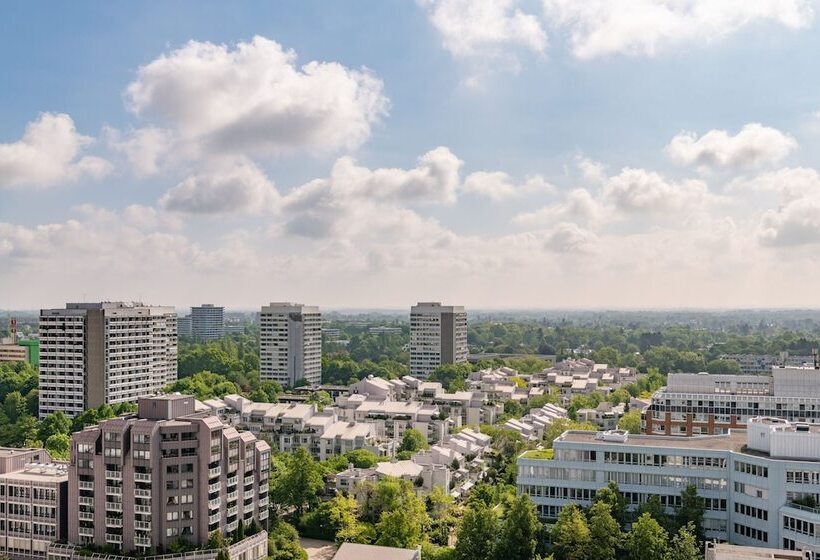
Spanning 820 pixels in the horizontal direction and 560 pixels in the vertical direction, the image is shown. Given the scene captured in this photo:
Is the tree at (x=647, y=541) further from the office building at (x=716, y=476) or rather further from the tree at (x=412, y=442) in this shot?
the tree at (x=412, y=442)

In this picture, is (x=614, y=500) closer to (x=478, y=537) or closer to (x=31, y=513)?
(x=478, y=537)

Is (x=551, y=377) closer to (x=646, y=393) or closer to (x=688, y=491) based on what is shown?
(x=646, y=393)

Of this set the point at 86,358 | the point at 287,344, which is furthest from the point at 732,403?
the point at 287,344

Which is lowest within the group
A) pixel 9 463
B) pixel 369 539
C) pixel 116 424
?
pixel 369 539

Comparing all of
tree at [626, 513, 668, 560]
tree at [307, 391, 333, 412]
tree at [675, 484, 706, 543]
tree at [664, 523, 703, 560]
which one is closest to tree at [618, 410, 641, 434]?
tree at [675, 484, 706, 543]

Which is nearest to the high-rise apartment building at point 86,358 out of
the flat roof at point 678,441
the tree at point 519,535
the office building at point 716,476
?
the office building at point 716,476

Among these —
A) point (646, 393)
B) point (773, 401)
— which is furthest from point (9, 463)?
point (646, 393)

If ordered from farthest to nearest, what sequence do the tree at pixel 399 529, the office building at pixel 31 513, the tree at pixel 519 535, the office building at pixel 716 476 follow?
the office building at pixel 31 513, the tree at pixel 399 529, the tree at pixel 519 535, the office building at pixel 716 476
